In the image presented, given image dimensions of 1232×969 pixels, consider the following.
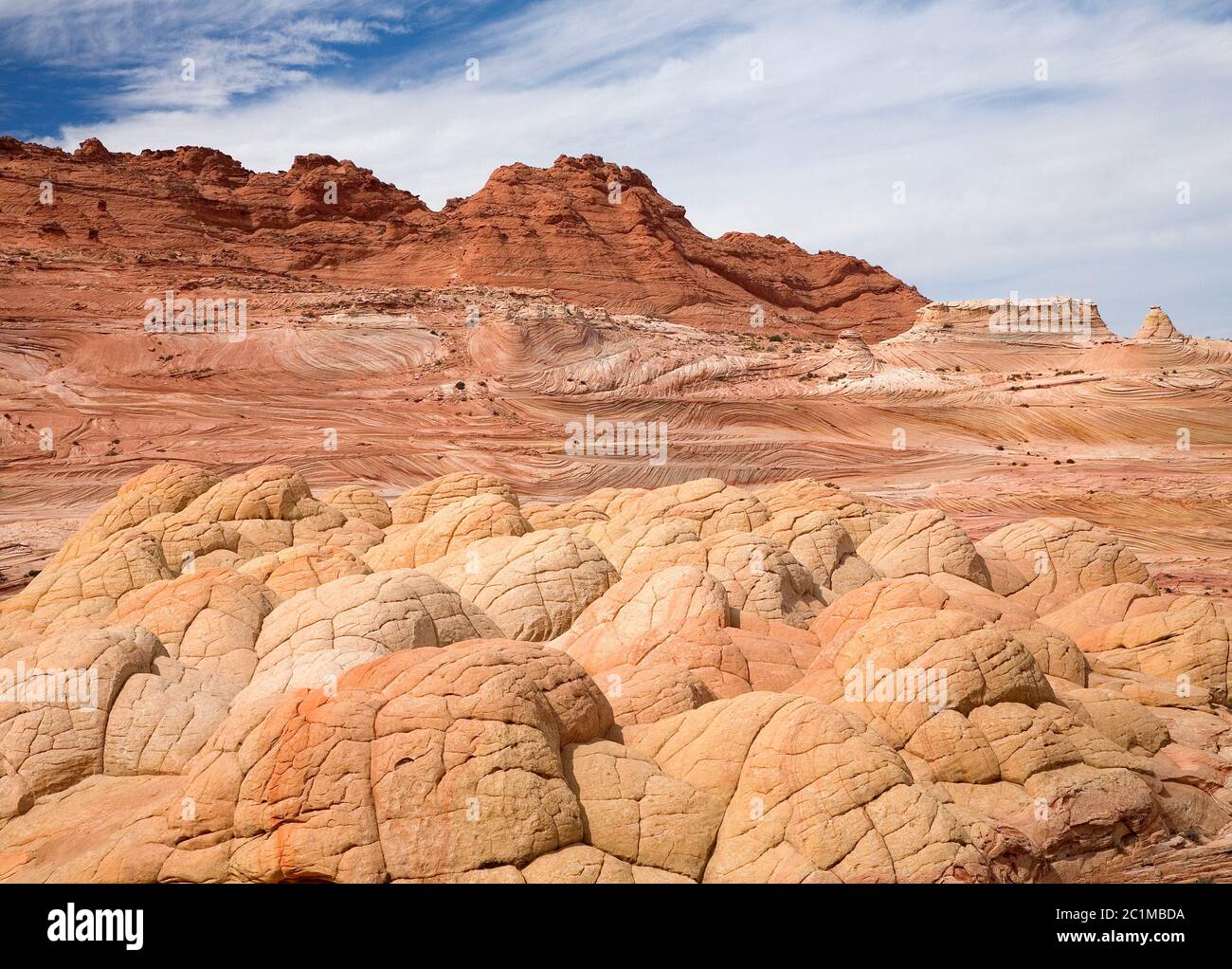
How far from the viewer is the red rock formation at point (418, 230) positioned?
64562 mm

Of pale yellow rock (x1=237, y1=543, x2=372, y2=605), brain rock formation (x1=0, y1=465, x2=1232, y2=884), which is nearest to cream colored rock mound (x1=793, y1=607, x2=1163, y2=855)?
brain rock formation (x1=0, y1=465, x2=1232, y2=884)

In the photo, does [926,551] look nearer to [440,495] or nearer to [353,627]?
[440,495]

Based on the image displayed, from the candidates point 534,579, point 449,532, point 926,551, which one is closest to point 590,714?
point 534,579

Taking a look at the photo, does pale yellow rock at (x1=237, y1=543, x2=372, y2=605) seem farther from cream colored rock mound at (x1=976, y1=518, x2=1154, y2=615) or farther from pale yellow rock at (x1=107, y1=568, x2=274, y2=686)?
cream colored rock mound at (x1=976, y1=518, x2=1154, y2=615)

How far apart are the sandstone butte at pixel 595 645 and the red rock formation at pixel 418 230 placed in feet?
83.9

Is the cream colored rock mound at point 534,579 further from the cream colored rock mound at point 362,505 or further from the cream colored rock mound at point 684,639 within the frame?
the cream colored rock mound at point 362,505

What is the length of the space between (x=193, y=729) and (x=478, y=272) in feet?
202

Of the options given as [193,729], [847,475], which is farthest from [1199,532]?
[193,729]

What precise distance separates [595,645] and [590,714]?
11.7 ft

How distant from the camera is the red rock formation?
212 ft

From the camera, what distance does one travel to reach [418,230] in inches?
2911

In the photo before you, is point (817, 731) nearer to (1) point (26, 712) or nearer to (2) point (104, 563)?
(1) point (26, 712)

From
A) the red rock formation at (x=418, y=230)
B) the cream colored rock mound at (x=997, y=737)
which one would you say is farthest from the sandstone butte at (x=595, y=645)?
the red rock formation at (x=418, y=230)

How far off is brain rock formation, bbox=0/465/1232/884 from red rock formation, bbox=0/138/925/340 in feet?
171
